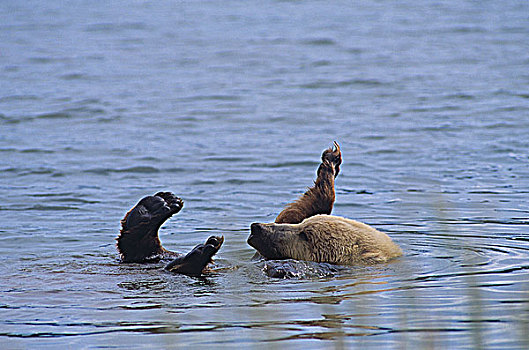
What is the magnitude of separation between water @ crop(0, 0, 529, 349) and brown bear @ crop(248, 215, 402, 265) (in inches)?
7.4

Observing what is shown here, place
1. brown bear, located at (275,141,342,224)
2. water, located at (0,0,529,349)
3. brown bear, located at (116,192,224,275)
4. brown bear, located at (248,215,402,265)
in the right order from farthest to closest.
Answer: brown bear, located at (275,141,342,224)
brown bear, located at (116,192,224,275)
brown bear, located at (248,215,402,265)
water, located at (0,0,529,349)

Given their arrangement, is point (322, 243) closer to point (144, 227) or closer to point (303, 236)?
point (303, 236)

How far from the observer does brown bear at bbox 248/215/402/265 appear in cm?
677

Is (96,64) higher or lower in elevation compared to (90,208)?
higher

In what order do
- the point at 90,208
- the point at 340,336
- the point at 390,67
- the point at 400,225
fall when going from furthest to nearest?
the point at 390,67, the point at 90,208, the point at 400,225, the point at 340,336

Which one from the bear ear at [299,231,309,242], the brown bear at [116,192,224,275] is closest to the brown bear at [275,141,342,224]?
the bear ear at [299,231,309,242]

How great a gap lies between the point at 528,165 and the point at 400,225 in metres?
3.54

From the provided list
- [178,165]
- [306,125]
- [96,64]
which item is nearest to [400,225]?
[178,165]

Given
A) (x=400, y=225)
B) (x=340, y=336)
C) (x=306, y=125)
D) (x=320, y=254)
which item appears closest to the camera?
(x=340, y=336)

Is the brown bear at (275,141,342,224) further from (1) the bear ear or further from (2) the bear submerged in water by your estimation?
(1) the bear ear

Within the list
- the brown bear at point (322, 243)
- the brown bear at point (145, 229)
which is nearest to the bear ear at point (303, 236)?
the brown bear at point (322, 243)

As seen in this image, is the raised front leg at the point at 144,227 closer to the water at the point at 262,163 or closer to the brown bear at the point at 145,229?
the brown bear at the point at 145,229

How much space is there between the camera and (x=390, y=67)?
20.0 meters

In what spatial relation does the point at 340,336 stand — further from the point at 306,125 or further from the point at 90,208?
the point at 306,125
